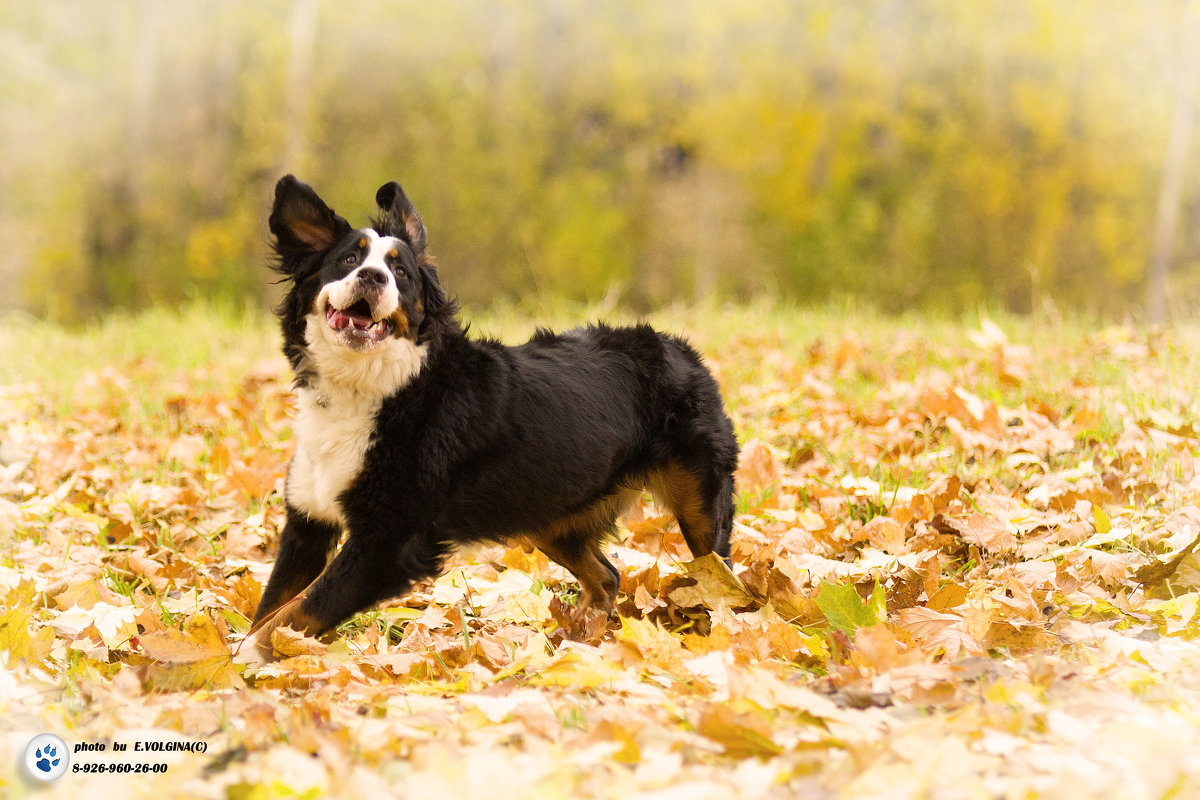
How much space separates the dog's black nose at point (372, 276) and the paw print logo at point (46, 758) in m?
1.41

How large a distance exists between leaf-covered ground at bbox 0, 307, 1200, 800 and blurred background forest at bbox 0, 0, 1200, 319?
501 cm

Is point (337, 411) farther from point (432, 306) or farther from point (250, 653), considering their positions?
point (250, 653)

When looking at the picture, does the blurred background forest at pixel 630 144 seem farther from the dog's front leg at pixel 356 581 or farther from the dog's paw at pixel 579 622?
the dog's front leg at pixel 356 581

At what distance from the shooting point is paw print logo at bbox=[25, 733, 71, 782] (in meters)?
1.82

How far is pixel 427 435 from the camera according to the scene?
2898 mm

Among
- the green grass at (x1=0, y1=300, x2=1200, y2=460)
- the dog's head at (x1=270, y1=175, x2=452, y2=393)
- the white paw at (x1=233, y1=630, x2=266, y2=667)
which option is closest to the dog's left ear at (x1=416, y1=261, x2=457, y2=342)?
the dog's head at (x1=270, y1=175, x2=452, y2=393)

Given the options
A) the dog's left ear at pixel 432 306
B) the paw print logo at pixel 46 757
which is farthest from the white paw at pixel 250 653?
the dog's left ear at pixel 432 306

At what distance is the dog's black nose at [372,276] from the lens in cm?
281

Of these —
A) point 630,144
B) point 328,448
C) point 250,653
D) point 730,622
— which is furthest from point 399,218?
point 630,144

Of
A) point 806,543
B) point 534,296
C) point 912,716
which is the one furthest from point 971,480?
point 534,296

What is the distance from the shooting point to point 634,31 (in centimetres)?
1122

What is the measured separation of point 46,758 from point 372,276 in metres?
1.46

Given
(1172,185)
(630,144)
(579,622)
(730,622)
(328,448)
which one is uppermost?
(630,144)

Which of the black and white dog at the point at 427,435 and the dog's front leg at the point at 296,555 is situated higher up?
the black and white dog at the point at 427,435
